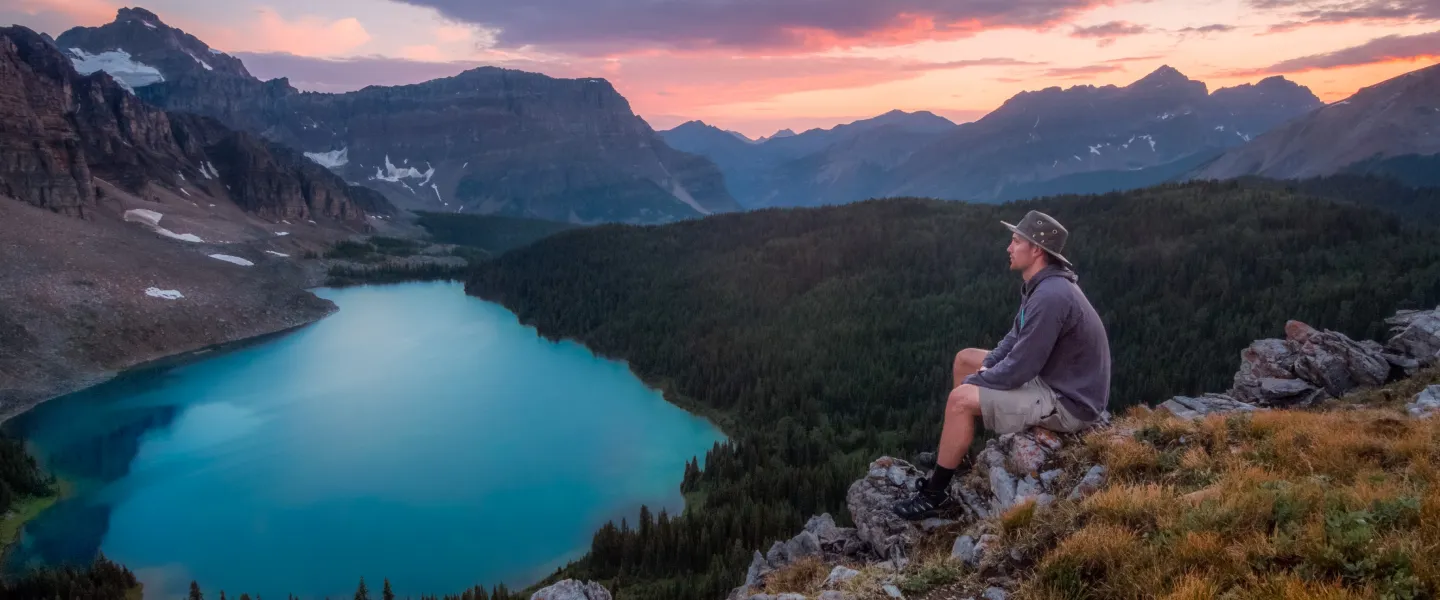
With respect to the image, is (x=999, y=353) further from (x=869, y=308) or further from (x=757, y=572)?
(x=869, y=308)

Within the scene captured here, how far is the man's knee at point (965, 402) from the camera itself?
27.8 feet

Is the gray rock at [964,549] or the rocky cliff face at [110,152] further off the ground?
the rocky cliff face at [110,152]

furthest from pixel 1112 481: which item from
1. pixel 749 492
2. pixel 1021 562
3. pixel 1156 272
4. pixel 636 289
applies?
pixel 636 289

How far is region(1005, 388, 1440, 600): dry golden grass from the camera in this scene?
5.19 m

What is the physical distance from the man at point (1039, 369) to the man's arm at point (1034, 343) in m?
0.01

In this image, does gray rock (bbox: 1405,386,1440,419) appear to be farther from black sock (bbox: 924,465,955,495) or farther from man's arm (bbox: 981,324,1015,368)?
black sock (bbox: 924,465,955,495)

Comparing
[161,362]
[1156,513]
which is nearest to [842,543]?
[1156,513]

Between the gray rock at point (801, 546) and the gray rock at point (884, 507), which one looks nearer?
the gray rock at point (884, 507)

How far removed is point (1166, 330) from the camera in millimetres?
59938

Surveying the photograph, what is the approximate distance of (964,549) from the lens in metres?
7.59

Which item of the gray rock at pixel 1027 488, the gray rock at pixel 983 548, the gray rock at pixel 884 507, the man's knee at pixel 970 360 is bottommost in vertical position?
the gray rock at pixel 884 507

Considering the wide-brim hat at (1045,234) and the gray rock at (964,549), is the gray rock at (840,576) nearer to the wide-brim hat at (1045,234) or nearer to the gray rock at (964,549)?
the gray rock at (964,549)

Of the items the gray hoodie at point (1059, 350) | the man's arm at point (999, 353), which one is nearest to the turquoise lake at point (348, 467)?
the man's arm at point (999, 353)

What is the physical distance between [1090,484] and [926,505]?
79.2 inches
